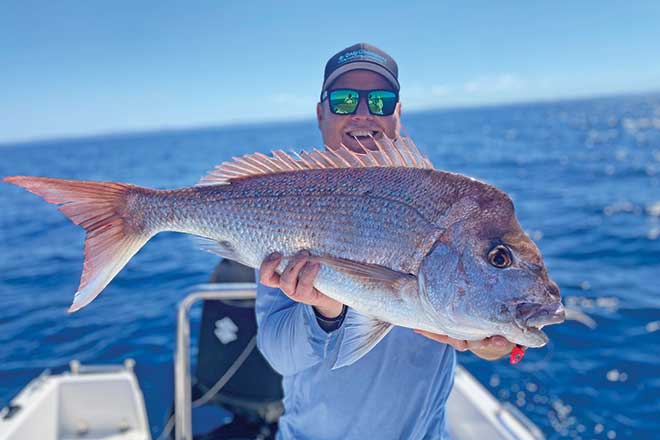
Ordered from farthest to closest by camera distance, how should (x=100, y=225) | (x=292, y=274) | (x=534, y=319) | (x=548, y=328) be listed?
(x=548, y=328)
(x=100, y=225)
(x=292, y=274)
(x=534, y=319)

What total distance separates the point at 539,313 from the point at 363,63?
1.73 meters

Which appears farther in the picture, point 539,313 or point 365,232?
point 365,232

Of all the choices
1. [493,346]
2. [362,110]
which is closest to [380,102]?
[362,110]

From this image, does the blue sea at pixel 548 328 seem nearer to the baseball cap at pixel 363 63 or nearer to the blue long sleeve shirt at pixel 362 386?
the blue long sleeve shirt at pixel 362 386

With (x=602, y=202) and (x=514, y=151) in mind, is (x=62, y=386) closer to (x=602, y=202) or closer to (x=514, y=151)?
(x=602, y=202)

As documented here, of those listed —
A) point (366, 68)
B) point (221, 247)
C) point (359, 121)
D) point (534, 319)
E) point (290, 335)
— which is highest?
point (366, 68)

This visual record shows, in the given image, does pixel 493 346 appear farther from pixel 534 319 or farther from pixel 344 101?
pixel 344 101

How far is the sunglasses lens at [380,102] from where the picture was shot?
2.66 meters

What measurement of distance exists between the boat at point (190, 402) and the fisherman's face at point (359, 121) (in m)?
1.74

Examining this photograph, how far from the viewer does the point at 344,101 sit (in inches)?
105

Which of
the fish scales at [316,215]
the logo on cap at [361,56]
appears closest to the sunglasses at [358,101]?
the logo on cap at [361,56]

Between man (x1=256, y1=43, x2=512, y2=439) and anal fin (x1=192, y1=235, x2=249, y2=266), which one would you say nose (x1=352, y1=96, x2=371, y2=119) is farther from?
anal fin (x1=192, y1=235, x2=249, y2=266)

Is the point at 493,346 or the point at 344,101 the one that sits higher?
the point at 344,101

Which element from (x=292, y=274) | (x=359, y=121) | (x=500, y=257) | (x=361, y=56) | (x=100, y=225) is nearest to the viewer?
(x=500, y=257)
